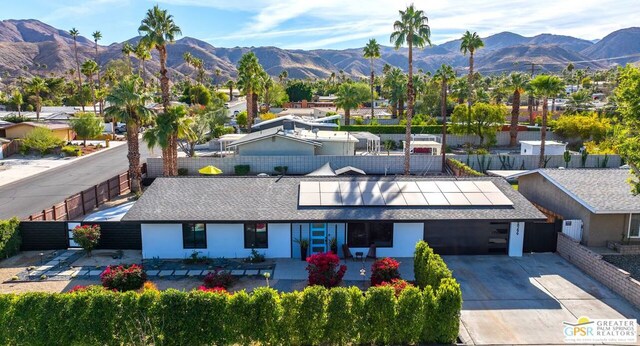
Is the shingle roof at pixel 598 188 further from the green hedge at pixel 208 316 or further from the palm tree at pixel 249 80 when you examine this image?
the palm tree at pixel 249 80

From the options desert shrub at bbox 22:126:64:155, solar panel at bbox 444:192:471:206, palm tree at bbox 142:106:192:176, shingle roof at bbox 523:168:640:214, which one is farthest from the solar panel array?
desert shrub at bbox 22:126:64:155

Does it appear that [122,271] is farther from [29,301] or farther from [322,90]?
[322,90]

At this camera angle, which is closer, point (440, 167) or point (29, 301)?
point (29, 301)

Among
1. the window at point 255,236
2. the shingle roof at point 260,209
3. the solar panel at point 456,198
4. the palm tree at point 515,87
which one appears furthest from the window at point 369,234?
the palm tree at point 515,87

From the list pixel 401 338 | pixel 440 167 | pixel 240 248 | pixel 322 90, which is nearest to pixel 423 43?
pixel 440 167

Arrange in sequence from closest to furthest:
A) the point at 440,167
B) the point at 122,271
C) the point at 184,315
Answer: the point at 184,315, the point at 122,271, the point at 440,167

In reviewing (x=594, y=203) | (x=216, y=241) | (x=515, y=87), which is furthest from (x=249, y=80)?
(x=594, y=203)

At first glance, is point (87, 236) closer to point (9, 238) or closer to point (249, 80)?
point (9, 238)
